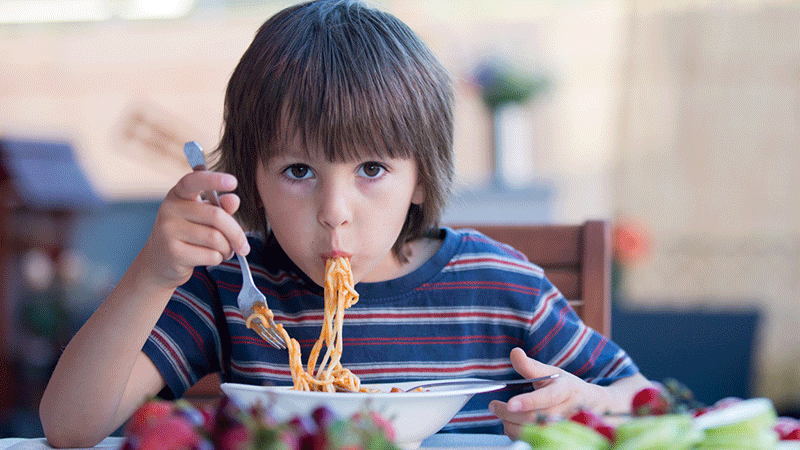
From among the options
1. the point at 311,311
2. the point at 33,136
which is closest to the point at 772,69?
the point at 311,311

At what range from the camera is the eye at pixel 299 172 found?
82 centimetres

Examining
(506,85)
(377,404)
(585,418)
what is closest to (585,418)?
(585,418)

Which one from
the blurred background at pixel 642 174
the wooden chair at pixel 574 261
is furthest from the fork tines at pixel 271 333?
the blurred background at pixel 642 174

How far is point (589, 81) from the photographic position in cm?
360

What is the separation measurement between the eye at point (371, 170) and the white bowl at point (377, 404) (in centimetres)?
31

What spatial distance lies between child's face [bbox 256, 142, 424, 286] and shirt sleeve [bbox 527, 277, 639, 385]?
0.28 m

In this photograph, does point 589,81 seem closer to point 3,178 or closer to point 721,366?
point 721,366

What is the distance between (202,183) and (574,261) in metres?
→ 0.67

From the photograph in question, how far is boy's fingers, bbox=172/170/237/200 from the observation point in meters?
0.69

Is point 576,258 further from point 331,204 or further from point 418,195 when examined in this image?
point 331,204

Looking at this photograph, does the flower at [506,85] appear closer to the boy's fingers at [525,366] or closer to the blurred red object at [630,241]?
the blurred red object at [630,241]

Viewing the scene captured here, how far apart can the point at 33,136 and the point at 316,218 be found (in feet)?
12.2

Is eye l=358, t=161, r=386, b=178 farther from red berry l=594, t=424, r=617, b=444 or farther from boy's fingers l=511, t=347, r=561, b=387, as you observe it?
red berry l=594, t=424, r=617, b=444

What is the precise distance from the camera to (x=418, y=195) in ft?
3.24
